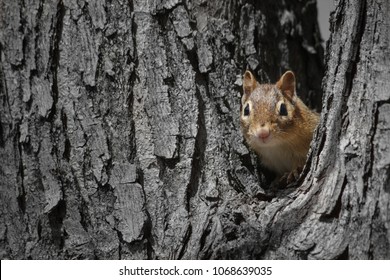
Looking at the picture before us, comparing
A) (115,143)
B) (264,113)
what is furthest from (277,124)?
(115,143)

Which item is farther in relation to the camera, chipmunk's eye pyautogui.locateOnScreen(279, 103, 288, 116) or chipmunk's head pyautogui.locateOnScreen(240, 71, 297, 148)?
chipmunk's eye pyautogui.locateOnScreen(279, 103, 288, 116)

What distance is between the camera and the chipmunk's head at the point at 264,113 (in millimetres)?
3201

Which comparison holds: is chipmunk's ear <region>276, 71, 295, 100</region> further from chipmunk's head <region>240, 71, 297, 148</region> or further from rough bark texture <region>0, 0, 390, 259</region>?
rough bark texture <region>0, 0, 390, 259</region>

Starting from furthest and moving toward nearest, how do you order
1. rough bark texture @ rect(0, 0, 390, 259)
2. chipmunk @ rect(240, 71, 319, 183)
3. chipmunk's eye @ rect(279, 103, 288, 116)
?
chipmunk's eye @ rect(279, 103, 288, 116) → chipmunk @ rect(240, 71, 319, 183) → rough bark texture @ rect(0, 0, 390, 259)

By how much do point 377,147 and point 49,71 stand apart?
63.1 inches

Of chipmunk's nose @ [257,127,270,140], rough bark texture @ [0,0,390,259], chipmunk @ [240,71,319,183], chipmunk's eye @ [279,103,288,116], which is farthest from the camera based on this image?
chipmunk's eye @ [279,103,288,116]

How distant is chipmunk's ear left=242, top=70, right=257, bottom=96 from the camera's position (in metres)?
3.27

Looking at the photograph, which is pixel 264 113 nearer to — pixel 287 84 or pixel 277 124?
pixel 277 124

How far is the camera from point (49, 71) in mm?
2785

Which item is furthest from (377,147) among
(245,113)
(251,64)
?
(251,64)

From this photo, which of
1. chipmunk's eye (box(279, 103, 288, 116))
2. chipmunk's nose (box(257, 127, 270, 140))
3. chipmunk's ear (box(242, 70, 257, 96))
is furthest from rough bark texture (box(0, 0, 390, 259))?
chipmunk's eye (box(279, 103, 288, 116))

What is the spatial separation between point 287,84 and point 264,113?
1.02 feet

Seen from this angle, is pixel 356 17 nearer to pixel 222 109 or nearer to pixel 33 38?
pixel 222 109

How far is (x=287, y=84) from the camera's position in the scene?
346 cm
